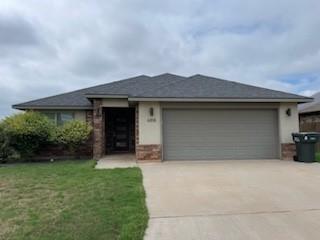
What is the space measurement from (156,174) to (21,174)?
4.17 m

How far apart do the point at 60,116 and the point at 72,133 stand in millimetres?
2211

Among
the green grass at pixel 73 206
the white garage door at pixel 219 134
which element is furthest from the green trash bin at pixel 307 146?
the green grass at pixel 73 206

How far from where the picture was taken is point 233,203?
20.4ft

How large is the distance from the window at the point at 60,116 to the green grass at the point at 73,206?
19.6ft

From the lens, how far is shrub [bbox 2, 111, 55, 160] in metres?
13.0

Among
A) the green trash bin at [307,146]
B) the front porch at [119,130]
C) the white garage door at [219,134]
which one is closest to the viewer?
the green trash bin at [307,146]

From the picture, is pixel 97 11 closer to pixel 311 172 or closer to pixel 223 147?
pixel 223 147

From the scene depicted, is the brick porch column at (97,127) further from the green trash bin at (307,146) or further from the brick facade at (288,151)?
the green trash bin at (307,146)

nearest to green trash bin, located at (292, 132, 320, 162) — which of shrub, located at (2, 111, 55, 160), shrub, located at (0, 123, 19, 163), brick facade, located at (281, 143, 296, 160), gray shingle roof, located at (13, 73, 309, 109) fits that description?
brick facade, located at (281, 143, 296, 160)

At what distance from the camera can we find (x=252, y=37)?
54.3 ft

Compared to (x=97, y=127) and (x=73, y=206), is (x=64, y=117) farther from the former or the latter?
(x=73, y=206)

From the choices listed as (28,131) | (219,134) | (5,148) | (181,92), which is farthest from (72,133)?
(219,134)

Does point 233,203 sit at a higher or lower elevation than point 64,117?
lower

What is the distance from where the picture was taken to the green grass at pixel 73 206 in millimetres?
4648
